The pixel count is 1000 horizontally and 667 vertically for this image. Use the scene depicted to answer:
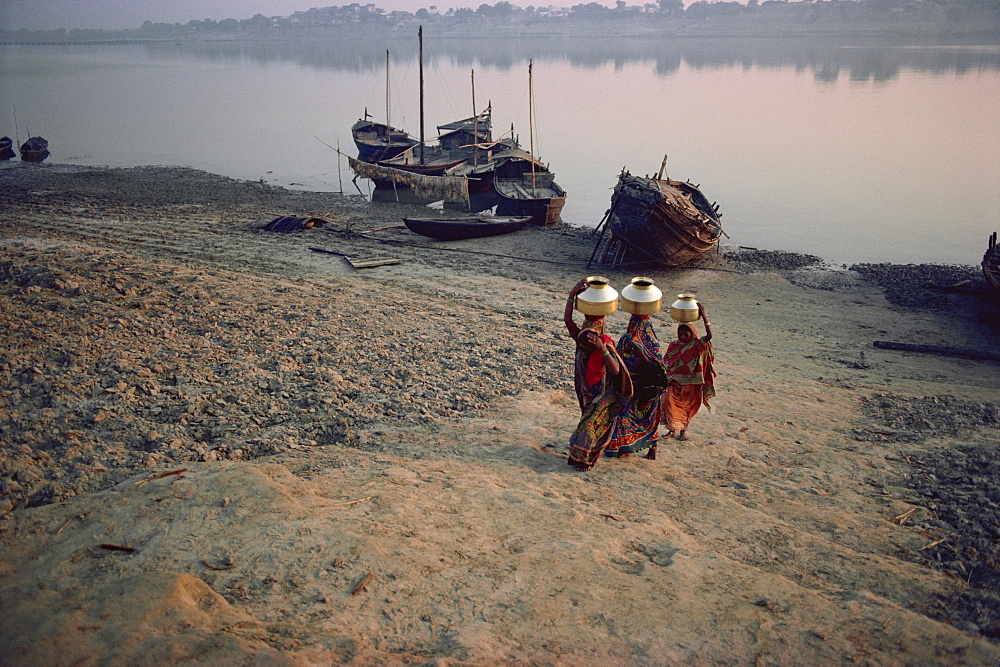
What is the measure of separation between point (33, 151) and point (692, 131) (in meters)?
31.6

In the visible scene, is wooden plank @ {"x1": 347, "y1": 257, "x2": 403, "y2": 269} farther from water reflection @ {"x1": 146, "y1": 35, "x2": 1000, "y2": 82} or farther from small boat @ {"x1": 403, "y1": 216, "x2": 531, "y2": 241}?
water reflection @ {"x1": 146, "y1": 35, "x2": 1000, "y2": 82}

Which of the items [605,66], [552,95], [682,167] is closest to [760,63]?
[605,66]

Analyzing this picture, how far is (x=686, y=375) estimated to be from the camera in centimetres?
561

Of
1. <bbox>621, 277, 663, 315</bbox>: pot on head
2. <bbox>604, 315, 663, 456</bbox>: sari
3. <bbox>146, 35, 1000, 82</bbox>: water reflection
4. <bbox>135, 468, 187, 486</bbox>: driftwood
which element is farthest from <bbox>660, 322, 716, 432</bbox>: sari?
<bbox>146, 35, 1000, 82</bbox>: water reflection

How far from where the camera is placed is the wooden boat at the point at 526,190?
17703mm

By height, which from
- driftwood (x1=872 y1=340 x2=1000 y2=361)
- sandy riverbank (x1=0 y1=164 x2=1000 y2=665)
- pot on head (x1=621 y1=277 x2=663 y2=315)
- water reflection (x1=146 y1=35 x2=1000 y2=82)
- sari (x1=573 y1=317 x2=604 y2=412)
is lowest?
driftwood (x1=872 y1=340 x2=1000 y2=361)

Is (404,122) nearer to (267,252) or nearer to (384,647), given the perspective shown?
(267,252)

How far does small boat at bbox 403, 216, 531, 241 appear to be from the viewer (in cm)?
1507

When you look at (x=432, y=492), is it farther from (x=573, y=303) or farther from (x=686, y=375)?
(x=686, y=375)

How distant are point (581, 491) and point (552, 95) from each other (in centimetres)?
5527

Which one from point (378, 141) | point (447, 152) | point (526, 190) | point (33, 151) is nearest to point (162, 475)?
point (526, 190)

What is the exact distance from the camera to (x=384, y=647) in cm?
302

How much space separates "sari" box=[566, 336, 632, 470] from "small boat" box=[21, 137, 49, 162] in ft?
93.5

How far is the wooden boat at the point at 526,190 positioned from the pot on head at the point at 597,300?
1309cm
